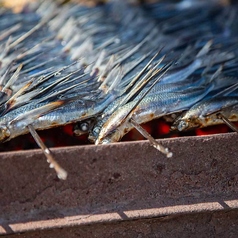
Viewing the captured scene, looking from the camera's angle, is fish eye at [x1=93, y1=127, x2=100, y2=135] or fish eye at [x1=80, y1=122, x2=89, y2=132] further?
fish eye at [x1=80, y1=122, x2=89, y2=132]

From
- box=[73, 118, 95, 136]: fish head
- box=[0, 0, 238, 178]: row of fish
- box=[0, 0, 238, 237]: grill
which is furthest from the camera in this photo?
box=[73, 118, 95, 136]: fish head

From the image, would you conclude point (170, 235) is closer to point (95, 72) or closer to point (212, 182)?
point (212, 182)

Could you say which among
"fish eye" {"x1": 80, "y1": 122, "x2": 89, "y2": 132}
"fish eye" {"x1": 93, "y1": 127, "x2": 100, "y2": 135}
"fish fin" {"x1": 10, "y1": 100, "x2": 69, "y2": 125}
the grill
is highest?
"fish fin" {"x1": 10, "y1": 100, "x2": 69, "y2": 125}

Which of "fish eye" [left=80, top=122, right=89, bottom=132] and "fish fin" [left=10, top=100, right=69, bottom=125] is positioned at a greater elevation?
"fish fin" [left=10, top=100, right=69, bottom=125]

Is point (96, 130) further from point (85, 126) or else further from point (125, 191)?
point (125, 191)

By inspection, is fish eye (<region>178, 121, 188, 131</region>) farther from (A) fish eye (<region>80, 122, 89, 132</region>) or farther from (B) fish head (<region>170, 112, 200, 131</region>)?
(A) fish eye (<region>80, 122, 89, 132</region>)

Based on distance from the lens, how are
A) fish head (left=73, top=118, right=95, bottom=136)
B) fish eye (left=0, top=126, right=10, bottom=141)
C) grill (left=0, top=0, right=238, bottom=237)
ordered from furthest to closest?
fish head (left=73, top=118, right=95, bottom=136)
fish eye (left=0, top=126, right=10, bottom=141)
grill (left=0, top=0, right=238, bottom=237)

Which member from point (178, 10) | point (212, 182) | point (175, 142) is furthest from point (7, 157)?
point (178, 10)

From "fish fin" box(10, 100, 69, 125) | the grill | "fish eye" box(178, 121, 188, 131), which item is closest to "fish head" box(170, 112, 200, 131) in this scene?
"fish eye" box(178, 121, 188, 131)

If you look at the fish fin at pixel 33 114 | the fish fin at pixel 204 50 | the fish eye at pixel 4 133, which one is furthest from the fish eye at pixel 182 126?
the fish eye at pixel 4 133
